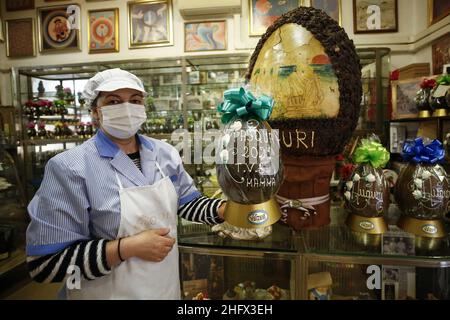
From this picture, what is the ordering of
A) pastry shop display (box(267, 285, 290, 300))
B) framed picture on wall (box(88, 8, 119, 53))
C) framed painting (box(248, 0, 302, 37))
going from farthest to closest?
framed picture on wall (box(88, 8, 119, 53)), framed painting (box(248, 0, 302, 37)), pastry shop display (box(267, 285, 290, 300))

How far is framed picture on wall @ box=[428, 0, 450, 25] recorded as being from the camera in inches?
76.8

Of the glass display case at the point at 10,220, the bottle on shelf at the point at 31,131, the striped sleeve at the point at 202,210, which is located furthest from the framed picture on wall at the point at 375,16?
the bottle on shelf at the point at 31,131

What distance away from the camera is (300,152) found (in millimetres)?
709

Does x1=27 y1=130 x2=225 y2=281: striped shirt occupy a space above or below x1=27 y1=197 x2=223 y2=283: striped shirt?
above

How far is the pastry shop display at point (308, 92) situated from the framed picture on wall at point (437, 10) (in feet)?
6.29

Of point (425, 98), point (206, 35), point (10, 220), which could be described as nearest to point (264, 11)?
point (206, 35)

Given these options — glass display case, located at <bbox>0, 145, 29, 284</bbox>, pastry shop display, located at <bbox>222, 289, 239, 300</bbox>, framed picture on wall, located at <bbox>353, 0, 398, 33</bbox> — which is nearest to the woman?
pastry shop display, located at <bbox>222, 289, 239, 300</bbox>

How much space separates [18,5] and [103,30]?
0.99 meters

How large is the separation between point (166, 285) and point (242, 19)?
2.58 meters

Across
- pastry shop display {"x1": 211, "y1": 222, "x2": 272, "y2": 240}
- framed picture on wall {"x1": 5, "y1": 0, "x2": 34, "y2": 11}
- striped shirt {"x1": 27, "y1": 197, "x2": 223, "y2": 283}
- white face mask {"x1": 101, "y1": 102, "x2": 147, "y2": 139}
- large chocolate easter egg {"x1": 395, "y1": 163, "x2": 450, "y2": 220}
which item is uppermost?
framed picture on wall {"x1": 5, "y1": 0, "x2": 34, "y2": 11}

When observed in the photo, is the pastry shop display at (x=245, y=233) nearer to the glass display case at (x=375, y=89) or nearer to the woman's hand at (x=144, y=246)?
the woman's hand at (x=144, y=246)

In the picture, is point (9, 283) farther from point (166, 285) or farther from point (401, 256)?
point (401, 256)

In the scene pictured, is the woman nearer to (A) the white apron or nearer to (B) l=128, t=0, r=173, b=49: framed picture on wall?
(A) the white apron
